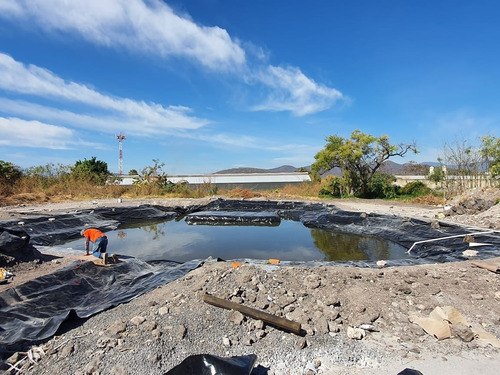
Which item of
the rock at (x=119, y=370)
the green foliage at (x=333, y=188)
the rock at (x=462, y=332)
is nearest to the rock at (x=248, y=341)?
the rock at (x=119, y=370)

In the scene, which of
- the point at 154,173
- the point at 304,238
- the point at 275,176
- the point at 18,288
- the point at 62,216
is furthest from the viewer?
the point at 275,176

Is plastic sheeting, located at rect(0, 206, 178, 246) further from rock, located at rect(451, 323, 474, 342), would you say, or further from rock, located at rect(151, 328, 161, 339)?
rock, located at rect(451, 323, 474, 342)

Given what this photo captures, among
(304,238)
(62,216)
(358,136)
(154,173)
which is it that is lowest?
(304,238)

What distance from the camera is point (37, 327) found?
97.3 inches

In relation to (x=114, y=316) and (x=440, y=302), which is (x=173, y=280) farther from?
(x=440, y=302)

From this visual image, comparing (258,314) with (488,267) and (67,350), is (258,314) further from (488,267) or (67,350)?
(488,267)

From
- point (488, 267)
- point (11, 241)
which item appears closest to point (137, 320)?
point (11, 241)

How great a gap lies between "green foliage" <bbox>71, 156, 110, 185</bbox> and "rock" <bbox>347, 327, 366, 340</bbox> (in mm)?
15730

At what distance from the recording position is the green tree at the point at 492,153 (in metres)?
10.5

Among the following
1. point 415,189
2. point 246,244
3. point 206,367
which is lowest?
point 246,244

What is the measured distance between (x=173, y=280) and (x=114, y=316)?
38.1 inches

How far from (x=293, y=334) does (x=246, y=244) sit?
437 cm

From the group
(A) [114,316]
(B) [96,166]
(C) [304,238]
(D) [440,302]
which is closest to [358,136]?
(C) [304,238]

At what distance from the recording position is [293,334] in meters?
2.41
